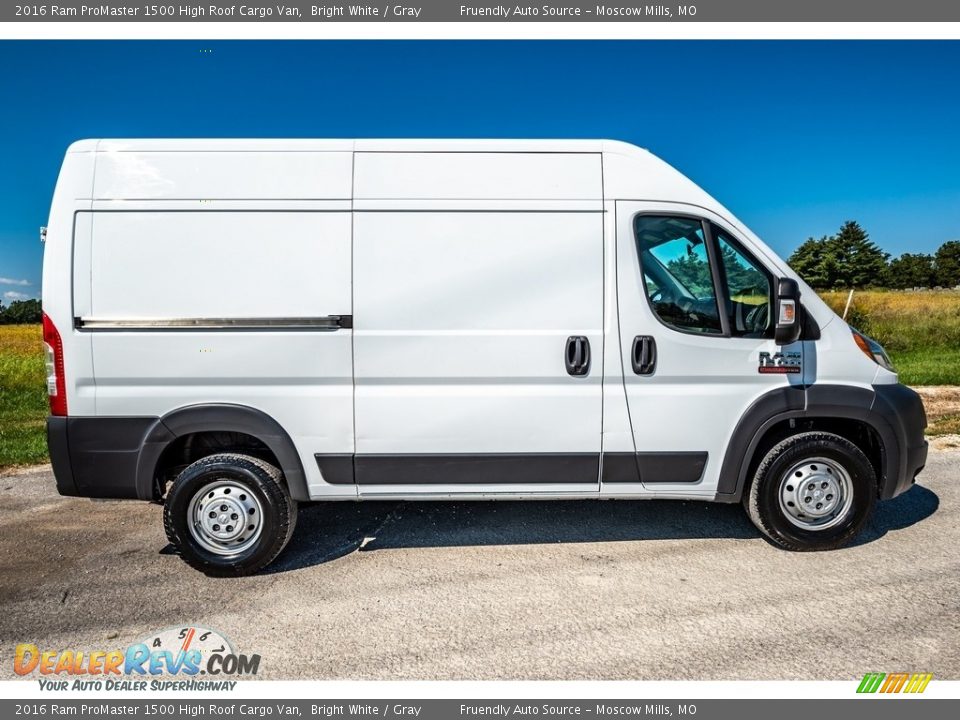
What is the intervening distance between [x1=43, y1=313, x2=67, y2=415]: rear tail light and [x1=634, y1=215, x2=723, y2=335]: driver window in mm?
3400

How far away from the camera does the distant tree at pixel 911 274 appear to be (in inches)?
3076

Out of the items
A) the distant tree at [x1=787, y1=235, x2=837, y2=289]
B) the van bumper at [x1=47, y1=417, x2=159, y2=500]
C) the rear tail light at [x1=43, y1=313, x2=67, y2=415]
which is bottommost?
the van bumper at [x1=47, y1=417, x2=159, y2=500]

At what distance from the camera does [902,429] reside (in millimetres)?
3760

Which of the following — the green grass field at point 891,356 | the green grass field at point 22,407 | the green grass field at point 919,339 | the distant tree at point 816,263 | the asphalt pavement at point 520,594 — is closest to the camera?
the asphalt pavement at point 520,594

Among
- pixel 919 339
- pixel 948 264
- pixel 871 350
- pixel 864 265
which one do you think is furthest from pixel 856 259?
pixel 871 350

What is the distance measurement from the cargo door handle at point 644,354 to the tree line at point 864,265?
69371mm

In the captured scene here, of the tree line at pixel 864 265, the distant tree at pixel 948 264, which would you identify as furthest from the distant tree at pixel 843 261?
the distant tree at pixel 948 264

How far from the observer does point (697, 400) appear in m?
3.68

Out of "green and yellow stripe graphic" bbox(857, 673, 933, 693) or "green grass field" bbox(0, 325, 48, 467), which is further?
"green grass field" bbox(0, 325, 48, 467)

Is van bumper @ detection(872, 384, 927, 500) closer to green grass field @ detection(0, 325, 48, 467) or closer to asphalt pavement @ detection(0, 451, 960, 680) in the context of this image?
asphalt pavement @ detection(0, 451, 960, 680)

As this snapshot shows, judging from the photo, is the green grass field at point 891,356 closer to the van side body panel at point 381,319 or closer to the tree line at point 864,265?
the van side body panel at point 381,319

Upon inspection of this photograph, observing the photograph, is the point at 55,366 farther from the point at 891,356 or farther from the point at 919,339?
the point at 919,339

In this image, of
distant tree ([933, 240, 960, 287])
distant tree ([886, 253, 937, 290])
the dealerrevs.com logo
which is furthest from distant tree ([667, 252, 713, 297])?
distant tree ([933, 240, 960, 287])

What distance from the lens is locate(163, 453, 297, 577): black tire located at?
142 inches
